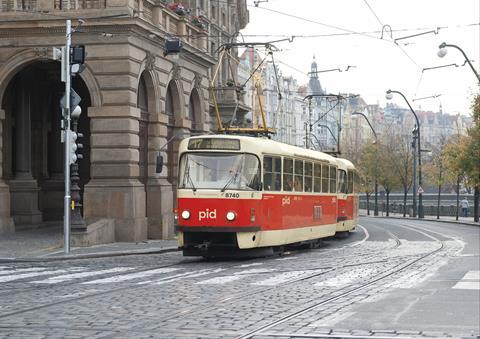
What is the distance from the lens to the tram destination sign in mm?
21984

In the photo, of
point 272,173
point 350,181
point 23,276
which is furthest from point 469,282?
point 350,181

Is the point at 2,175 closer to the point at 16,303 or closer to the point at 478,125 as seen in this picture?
the point at 16,303

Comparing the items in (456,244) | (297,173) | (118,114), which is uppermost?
(118,114)

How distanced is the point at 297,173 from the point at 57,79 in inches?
501

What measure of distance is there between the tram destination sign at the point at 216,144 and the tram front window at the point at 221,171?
182 millimetres

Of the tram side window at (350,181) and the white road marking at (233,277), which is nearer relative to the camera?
the white road marking at (233,277)

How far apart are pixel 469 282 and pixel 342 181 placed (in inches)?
682

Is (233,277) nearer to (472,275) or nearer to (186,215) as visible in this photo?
(186,215)

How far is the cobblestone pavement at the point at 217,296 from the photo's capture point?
10852 mm

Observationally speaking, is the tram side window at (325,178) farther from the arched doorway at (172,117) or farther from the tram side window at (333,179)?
the arched doorway at (172,117)

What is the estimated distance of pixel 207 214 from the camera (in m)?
21.6

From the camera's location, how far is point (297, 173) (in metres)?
25.5

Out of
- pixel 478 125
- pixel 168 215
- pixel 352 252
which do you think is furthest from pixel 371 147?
pixel 352 252

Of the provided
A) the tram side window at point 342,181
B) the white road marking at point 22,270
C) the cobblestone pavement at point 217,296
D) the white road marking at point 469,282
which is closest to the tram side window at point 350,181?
the tram side window at point 342,181
